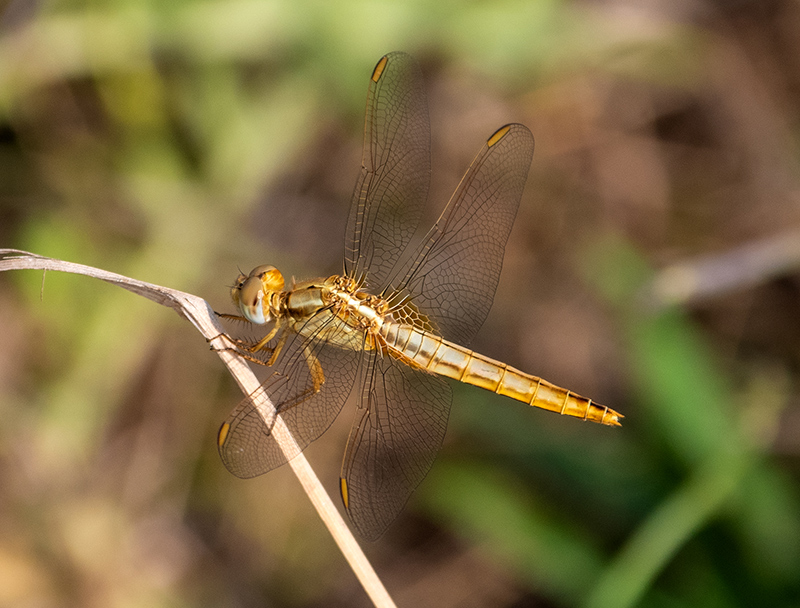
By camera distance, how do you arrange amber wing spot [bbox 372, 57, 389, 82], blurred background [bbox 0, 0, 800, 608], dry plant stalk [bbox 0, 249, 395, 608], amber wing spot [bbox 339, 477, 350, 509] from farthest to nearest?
blurred background [bbox 0, 0, 800, 608] < amber wing spot [bbox 372, 57, 389, 82] < amber wing spot [bbox 339, 477, 350, 509] < dry plant stalk [bbox 0, 249, 395, 608]

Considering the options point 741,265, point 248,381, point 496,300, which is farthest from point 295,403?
point 741,265

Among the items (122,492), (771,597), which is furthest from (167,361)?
(771,597)

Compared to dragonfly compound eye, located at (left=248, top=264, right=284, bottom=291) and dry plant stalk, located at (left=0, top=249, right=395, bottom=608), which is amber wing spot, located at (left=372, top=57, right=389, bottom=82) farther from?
dry plant stalk, located at (left=0, top=249, right=395, bottom=608)

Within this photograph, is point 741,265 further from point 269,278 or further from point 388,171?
point 269,278

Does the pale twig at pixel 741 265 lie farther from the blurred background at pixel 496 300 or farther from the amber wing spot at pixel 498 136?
the amber wing spot at pixel 498 136

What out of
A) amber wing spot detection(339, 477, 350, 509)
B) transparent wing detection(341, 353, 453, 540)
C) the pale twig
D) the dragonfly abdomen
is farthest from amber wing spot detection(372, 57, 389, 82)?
the pale twig
